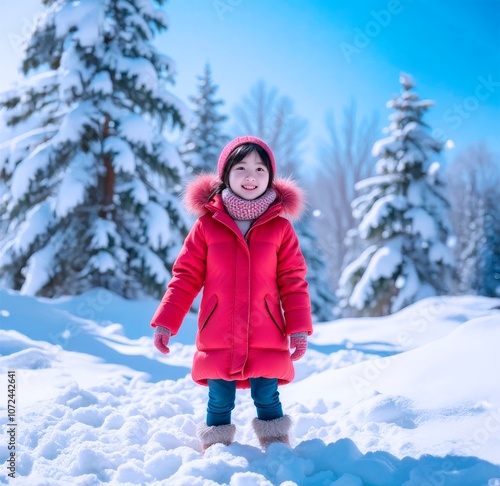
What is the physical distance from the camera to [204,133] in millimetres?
15680

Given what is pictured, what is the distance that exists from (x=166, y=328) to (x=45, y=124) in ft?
26.8

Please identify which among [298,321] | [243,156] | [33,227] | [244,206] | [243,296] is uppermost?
[33,227]

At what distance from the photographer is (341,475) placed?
2.01 metres

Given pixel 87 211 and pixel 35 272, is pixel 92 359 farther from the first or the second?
pixel 87 211

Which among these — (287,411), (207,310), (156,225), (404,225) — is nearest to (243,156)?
(207,310)

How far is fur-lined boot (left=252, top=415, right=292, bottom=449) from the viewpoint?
2422 mm

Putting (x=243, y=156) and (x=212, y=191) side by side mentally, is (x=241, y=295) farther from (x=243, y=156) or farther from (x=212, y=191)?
(x=243, y=156)

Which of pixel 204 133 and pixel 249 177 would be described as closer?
pixel 249 177

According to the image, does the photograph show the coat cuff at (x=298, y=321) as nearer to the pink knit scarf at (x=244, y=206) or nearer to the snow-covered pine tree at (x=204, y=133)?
the pink knit scarf at (x=244, y=206)

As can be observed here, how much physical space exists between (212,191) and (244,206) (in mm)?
317

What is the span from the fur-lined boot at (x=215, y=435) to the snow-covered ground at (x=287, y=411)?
6 centimetres

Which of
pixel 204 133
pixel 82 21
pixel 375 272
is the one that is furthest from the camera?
pixel 204 133

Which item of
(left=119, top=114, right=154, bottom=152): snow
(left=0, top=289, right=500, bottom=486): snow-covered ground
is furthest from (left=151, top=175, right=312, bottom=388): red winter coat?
(left=119, top=114, right=154, bottom=152): snow

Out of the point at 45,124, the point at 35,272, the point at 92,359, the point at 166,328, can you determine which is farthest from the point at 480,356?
the point at 45,124
